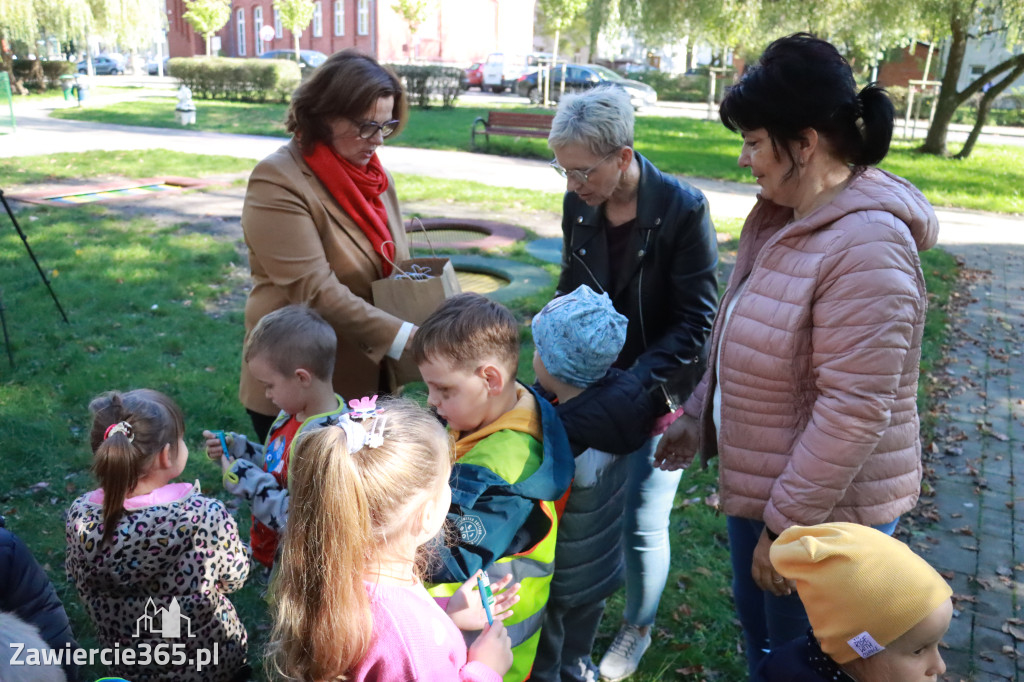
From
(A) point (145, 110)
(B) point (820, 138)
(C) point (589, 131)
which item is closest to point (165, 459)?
(C) point (589, 131)

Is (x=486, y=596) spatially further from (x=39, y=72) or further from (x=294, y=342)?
(x=39, y=72)

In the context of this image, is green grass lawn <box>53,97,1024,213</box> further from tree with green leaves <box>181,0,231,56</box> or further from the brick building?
the brick building

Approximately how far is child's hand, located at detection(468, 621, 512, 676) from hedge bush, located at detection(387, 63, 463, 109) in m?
26.2

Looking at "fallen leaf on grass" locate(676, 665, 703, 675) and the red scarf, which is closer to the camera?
the red scarf

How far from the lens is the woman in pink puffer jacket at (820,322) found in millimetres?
1918

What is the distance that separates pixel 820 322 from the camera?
198 centimetres

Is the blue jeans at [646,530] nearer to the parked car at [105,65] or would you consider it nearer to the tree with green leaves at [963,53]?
the tree with green leaves at [963,53]

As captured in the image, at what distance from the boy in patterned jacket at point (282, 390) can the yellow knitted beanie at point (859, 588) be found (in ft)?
4.89

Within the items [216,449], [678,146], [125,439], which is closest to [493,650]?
[125,439]

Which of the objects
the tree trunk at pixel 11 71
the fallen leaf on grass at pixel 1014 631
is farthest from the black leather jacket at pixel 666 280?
the tree trunk at pixel 11 71

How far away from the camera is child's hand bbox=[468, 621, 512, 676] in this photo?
1.76 metres

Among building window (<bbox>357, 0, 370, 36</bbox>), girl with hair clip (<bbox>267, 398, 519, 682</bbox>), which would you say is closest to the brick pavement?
girl with hair clip (<bbox>267, 398, 519, 682</bbox>)

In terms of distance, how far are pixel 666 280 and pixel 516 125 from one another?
1518 cm

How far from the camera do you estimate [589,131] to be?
267 centimetres
